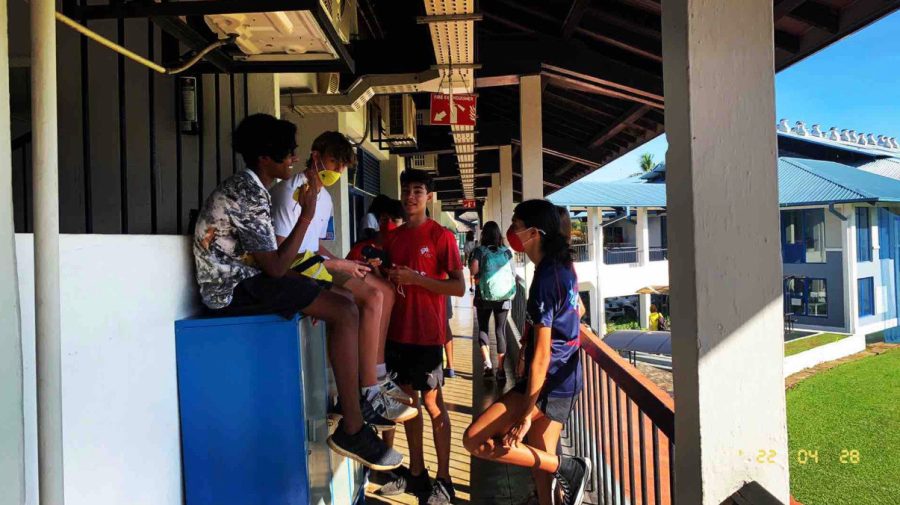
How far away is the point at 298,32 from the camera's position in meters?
2.19

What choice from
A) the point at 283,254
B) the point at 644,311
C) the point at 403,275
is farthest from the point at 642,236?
the point at 283,254

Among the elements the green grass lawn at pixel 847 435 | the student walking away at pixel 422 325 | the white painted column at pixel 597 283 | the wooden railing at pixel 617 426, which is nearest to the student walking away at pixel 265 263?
the student walking away at pixel 422 325

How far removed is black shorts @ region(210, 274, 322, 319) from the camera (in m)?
2.18

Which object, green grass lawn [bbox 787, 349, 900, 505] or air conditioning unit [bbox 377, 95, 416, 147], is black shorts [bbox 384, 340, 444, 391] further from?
green grass lawn [bbox 787, 349, 900, 505]

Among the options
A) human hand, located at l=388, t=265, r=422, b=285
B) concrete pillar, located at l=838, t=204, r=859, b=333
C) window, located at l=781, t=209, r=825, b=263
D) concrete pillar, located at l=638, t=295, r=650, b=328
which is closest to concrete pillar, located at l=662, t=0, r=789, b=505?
human hand, located at l=388, t=265, r=422, b=285

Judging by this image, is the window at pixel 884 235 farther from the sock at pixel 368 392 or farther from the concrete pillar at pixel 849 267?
the sock at pixel 368 392

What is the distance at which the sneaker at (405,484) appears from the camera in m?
3.34

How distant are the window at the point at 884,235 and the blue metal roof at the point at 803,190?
2.21m

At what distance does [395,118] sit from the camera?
288 inches

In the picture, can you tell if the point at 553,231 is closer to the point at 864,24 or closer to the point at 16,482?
the point at 864,24

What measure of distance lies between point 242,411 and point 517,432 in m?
A: 1.25

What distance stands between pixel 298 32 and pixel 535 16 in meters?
3.51

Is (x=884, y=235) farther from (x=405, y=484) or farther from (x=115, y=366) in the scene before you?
(x=115, y=366)

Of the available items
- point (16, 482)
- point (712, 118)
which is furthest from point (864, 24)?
point (16, 482)
